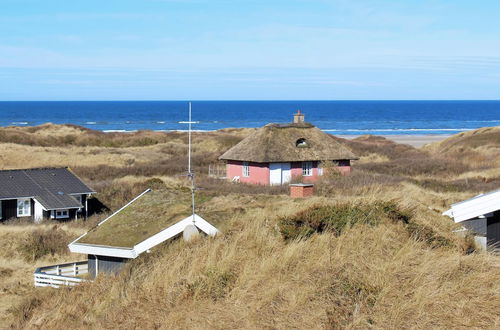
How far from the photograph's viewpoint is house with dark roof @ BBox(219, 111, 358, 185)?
4125 centimetres

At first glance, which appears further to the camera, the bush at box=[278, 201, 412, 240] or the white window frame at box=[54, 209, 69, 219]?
→ the white window frame at box=[54, 209, 69, 219]

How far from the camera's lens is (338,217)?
1191cm

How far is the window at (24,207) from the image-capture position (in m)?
31.2

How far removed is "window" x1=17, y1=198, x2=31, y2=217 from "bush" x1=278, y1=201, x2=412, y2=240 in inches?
858

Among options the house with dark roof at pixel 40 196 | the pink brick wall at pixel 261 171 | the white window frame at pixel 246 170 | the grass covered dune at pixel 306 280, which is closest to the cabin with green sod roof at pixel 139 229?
the grass covered dune at pixel 306 280

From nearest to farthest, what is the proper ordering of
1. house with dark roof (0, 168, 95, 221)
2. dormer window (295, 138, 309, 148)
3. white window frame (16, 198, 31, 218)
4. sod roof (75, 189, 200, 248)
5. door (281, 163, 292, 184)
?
sod roof (75, 189, 200, 248), house with dark roof (0, 168, 95, 221), white window frame (16, 198, 31, 218), door (281, 163, 292, 184), dormer window (295, 138, 309, 148)

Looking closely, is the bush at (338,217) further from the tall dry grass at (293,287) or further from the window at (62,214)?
the window at (62,214)

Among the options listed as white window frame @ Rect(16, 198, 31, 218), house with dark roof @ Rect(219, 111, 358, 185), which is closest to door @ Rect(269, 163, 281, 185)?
house with dark roof @ Rect(219, 111, 358, 185)

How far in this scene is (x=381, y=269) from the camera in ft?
30.7

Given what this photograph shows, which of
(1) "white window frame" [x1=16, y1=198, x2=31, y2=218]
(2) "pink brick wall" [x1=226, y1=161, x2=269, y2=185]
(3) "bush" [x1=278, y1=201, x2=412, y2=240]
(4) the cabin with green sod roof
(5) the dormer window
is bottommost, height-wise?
(1) "white window frame" [x1=16, y1=198, x2=31, y2=218]

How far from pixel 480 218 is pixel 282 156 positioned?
28.1 m

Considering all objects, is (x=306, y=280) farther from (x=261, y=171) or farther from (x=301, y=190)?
(x=261, y=171)

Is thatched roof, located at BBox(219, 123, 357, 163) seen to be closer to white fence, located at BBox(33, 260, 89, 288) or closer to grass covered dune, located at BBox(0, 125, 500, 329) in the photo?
white fence, located at BBox(33, 260, 89, 288)

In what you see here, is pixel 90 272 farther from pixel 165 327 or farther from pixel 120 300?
pixel 165 327
